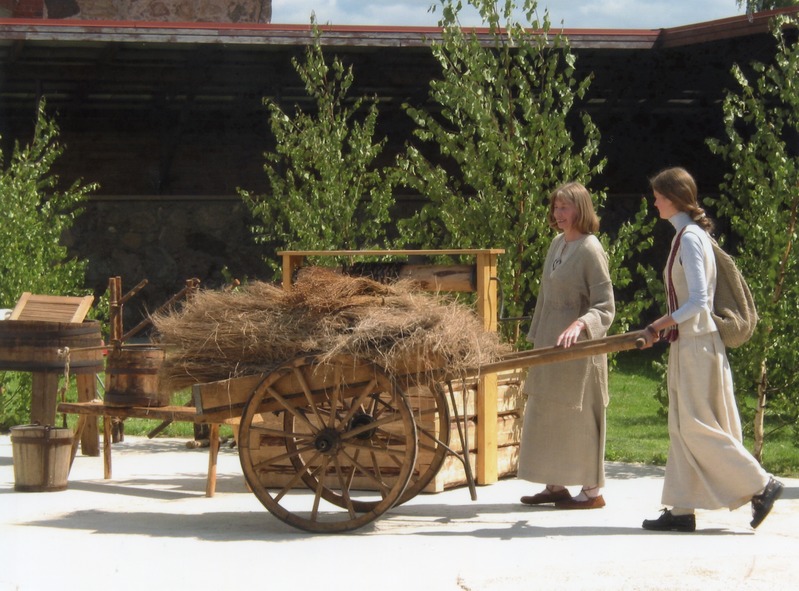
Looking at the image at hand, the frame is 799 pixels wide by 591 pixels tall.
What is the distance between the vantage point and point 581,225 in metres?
6.82

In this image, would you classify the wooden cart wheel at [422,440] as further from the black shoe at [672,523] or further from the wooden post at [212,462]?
the black shoe at [672,523]

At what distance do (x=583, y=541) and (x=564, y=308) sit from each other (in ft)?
4.52

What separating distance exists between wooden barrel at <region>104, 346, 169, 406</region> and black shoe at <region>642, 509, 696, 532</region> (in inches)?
120

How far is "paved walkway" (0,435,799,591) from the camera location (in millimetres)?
5215

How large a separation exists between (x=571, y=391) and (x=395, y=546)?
1418 mm

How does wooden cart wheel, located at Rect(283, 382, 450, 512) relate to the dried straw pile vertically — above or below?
below

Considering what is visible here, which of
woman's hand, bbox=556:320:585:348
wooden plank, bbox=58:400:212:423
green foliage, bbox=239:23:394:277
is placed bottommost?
wooden plank, bbox=58:400:212:423

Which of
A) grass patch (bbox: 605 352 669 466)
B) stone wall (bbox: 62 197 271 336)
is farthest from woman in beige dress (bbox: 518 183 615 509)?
stone wall (bbox: 62 197 271 336)

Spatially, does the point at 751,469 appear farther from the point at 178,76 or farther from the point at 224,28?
the point at 178,76

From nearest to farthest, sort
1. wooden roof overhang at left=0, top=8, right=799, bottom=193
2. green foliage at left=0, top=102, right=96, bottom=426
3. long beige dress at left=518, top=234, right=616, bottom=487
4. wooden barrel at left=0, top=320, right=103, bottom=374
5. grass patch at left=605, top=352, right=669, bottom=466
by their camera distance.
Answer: long beige dress at left=518, top=234, right=616, bottom=487
wooden barrel at left=0, top=320, right=103, bottom=374
grass patch at left=605, top=352, right=669, bottom=466
green foliage at left=0, top=102, right=96, bottom=426
wooden roof overhang at left=0, top=8, right=799, bottom=193

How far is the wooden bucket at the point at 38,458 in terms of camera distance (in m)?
7.57

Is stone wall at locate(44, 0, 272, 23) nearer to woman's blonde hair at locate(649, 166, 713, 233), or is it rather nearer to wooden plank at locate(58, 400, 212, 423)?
wooden plank at locate(58, 400, 212, 423)

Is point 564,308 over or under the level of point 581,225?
under

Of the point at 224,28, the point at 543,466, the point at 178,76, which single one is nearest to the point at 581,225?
the point at 543,466
